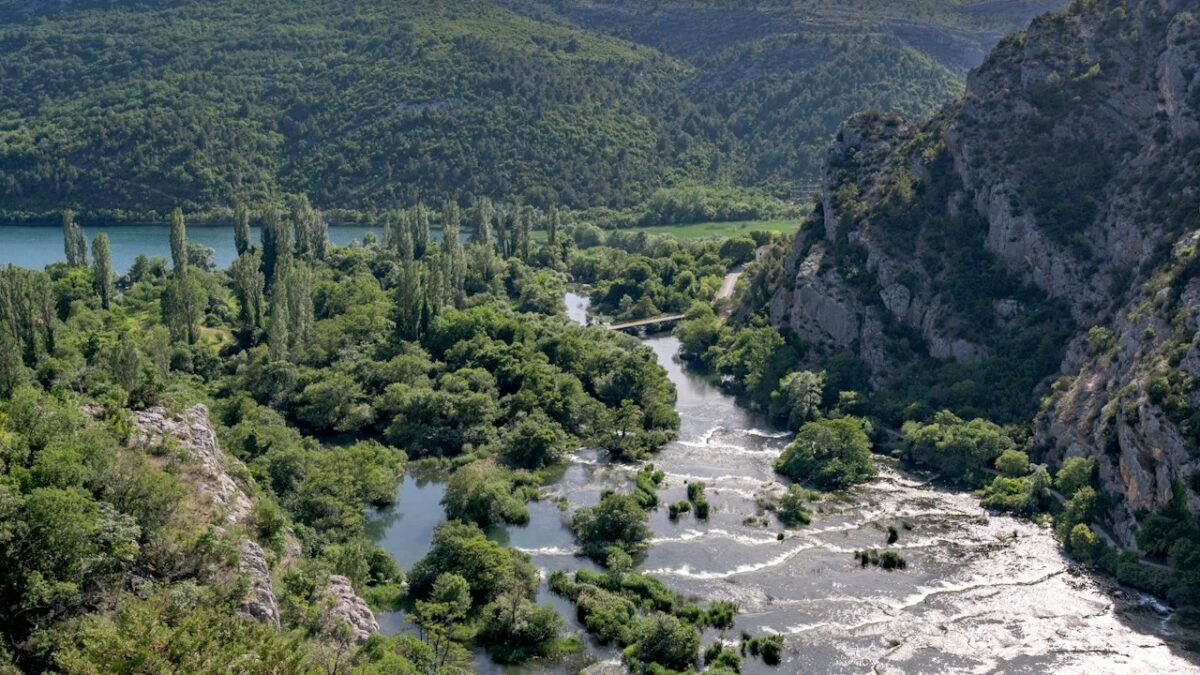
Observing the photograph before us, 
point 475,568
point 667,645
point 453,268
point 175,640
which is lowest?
point 667,645

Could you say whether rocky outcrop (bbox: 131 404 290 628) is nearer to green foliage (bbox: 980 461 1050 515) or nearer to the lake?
green foliage (bbox: 980 461 1050 515)

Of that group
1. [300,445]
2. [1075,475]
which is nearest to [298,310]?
[300,445]

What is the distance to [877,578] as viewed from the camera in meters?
75.8

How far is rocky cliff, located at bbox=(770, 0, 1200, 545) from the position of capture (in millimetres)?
89438

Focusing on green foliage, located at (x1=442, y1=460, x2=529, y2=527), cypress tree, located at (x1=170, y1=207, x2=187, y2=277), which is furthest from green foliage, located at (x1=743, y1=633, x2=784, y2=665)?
cypress tree, located at (x1=170, y1=207, x2=187, y2=277)

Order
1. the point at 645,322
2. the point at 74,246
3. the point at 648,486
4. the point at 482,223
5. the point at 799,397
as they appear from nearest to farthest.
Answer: the point at 648,486
the point at 799,397
the point at 74,246
the point at 645,322
the point at 482,223

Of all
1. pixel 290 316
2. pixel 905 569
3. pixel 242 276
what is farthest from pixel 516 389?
pixel 905 569

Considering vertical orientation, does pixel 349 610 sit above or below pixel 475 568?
above

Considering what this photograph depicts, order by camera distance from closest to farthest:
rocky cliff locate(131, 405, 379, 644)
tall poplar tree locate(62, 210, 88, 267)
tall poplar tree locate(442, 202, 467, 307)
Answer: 1. rocky cliff locate(131, 405, 379, 644)
2. tall poplar tree locate(442, 202, 467, 307)
3. tall poplar tree locate(62, 210, 88, 267)

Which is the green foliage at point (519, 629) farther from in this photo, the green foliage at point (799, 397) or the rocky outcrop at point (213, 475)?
the green foliage at point (799, 397)

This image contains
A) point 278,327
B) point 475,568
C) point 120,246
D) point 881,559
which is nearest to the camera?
point 475,568

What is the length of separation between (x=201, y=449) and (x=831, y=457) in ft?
147

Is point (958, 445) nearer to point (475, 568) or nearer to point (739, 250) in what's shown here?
point (475, 568)

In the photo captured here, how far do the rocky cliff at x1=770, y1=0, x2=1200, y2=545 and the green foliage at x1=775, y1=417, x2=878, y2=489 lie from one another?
510 inches
